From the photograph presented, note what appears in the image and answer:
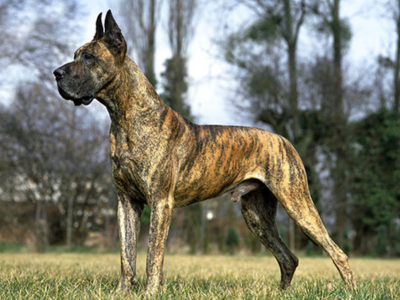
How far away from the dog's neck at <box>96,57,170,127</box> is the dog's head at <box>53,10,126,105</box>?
0.25ft

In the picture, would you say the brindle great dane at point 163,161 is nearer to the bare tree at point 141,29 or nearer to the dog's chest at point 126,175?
the dog's chest at point 126,175

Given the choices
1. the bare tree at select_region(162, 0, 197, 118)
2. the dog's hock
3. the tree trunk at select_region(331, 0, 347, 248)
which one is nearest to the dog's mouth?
the dog's hock

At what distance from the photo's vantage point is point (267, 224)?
445 cm

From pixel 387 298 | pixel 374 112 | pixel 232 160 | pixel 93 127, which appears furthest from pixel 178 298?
pixel 374 112

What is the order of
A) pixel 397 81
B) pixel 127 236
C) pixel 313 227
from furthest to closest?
pixel 397 81, pixel 313 227, pixel 127 236

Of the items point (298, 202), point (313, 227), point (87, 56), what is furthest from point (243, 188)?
point (87, 56)

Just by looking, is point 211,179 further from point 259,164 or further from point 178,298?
point 178,298

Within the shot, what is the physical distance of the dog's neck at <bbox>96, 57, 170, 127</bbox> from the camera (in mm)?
3510

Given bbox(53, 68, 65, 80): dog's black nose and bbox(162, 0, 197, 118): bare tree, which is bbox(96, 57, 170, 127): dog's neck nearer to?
bbox(53, 68, 65, 80): dog's black nose

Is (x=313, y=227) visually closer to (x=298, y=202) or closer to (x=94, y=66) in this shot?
(x=298, y=202)

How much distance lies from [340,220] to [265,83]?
18.9 feet

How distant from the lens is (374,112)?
16141 mm

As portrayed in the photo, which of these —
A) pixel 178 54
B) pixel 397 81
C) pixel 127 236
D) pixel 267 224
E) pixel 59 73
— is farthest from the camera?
pixel 397 81

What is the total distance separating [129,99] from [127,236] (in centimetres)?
122
